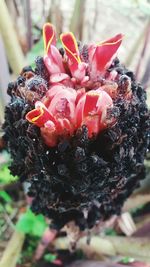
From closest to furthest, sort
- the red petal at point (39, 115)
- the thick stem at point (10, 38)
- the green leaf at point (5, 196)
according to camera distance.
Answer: the red petal at point (39, 115) → the thick stem at point (10, 38) → the green leaf at point (5, 196)

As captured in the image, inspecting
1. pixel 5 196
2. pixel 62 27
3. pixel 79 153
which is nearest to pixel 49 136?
pixel 79 153

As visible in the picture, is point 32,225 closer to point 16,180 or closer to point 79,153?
point 16,180

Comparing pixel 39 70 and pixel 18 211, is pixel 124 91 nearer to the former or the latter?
pixel 39 70

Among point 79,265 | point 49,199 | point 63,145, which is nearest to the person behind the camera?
point 63,145

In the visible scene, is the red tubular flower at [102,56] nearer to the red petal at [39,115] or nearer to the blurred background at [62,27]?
the red petal at [39,115]

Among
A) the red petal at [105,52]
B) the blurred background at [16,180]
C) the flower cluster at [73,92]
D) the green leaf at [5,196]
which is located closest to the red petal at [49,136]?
the flower cluster at [73,92]

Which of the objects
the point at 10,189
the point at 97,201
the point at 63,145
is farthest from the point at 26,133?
the point at 10,189

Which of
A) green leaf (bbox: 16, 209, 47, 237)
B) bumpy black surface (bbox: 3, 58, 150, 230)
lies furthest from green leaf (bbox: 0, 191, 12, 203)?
bumpy black surface (bbox: 3, 58, 150, 230)
